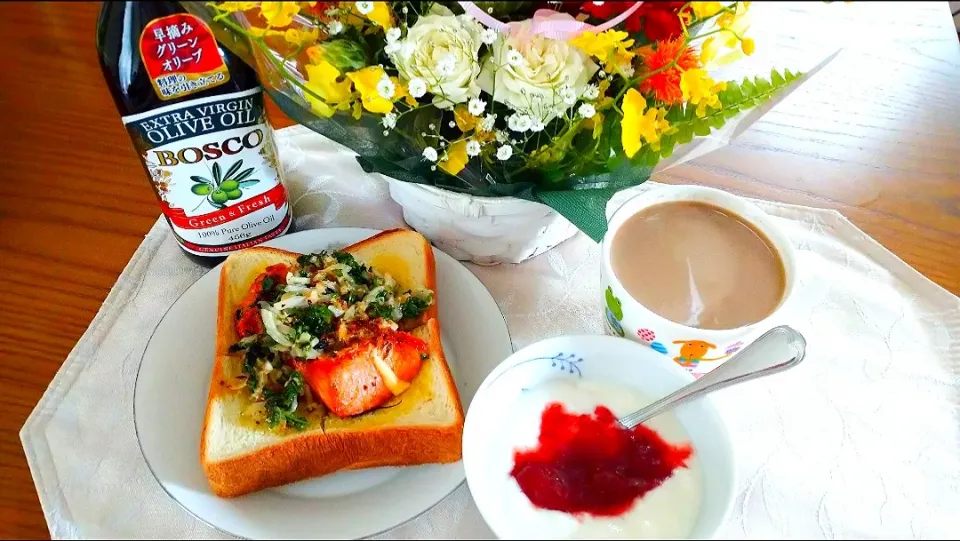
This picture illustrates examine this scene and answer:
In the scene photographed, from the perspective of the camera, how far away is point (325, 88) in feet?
2.83

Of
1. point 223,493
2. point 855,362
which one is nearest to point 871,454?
point 855,362

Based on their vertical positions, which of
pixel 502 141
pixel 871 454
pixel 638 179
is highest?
pixel 502 141

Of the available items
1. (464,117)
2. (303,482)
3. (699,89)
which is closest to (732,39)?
(699,89)

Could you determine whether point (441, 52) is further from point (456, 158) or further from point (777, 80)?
point (777, 80)

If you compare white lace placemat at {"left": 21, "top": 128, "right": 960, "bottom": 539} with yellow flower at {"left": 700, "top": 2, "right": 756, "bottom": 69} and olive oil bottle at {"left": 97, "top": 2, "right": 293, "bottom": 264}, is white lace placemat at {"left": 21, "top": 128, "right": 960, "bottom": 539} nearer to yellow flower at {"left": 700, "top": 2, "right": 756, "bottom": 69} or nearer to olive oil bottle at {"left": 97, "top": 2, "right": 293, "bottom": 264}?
olive oil bottle at {"left": 97, "top": 2, "right": 293, "bottom": 264}

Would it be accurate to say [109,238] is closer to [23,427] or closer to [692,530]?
[23,427]

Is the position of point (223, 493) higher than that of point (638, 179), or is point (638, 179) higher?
point (638, 179)

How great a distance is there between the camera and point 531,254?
117cm

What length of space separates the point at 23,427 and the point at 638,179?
0.95 m

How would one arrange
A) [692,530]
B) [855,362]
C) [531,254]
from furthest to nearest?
[531,254]
[855,362]
[692,530]

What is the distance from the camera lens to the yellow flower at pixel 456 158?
0.91 meters

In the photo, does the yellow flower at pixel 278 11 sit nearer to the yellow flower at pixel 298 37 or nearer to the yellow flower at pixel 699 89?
the yellow flower at pixel 298 37

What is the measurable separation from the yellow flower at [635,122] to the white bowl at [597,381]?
0.26m

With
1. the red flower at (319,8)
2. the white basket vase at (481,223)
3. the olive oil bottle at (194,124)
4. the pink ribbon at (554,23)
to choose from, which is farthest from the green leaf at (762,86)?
the olive oil bottle at (194,124)
